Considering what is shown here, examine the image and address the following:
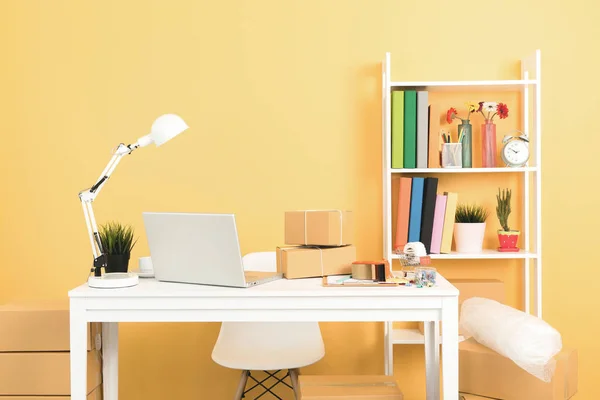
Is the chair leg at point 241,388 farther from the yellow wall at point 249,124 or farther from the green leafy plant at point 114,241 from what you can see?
the green leafy plant at point 114,241

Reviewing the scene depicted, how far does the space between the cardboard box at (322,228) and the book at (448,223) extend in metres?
0.82

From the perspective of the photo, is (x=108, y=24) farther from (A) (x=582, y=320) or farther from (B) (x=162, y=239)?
(A) (x=582, y=320)

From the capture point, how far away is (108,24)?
11.0 feet

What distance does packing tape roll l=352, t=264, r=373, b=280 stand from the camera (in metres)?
2.28

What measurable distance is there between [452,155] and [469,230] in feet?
1.11

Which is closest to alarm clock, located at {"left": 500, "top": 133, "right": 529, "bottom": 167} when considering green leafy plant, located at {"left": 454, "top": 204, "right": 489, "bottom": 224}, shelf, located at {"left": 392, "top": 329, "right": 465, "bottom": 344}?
green leafy plant, located at {"left": 454, "top": 204, "right": 489, "bottom": 224}

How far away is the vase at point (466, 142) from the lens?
3.14 metres

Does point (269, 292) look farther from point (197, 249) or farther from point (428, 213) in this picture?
point (428, 213)

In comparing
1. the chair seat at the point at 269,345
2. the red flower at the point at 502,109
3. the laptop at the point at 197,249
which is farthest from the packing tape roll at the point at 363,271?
the red flower at the point at 502,109

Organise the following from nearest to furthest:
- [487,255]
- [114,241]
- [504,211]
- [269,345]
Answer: [114,241] → [269,345] → [487,255] → [504,211]

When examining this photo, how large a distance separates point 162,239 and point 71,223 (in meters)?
1.29

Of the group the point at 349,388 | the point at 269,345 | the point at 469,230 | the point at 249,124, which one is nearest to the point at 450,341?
the point at 349,388

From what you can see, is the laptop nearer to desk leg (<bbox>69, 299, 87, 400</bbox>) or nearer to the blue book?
desk leg (<bbox>69, 299, 87, 400</bbox>)

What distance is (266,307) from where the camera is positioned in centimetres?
212
